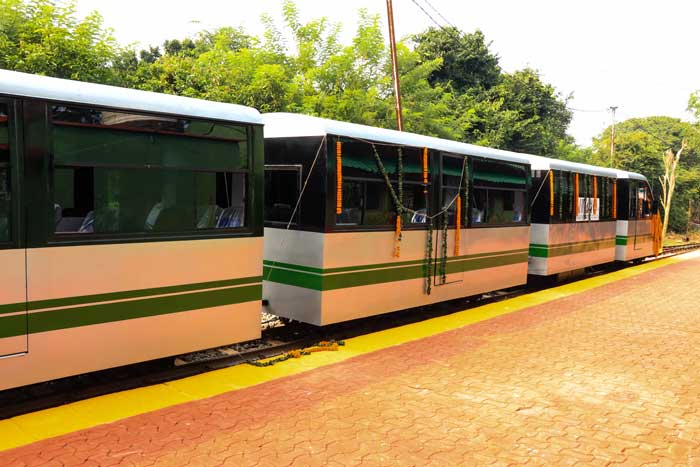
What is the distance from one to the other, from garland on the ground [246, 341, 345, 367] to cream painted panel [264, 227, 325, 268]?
96 cm

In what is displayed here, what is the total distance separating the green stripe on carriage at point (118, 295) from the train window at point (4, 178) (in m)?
0.54

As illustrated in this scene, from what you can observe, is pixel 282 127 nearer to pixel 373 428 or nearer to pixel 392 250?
pixel 392 250

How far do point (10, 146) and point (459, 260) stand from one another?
6985mm

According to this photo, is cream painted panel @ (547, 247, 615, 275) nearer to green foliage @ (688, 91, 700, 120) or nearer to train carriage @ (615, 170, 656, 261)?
train carriage @ (615, 170, 656, 261)

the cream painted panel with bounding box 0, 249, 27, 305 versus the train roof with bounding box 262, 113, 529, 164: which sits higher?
the train roof with bounding box 262, 113, 529, 164

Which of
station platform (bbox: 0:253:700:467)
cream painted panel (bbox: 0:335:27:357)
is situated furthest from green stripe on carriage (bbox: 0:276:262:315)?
station platform (bbox: 0:253:700:467)

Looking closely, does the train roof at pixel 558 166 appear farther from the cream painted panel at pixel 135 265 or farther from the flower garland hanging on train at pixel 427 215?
the cream painted panel at pixel 135 265

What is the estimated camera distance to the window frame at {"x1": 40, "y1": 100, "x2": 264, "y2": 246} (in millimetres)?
4797

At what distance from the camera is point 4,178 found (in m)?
4.56

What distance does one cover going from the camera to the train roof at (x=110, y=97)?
4652mm

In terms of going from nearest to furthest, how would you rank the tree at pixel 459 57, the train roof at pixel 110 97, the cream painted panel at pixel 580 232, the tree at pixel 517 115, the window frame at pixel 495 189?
the train roof at pixel 110 97 → the window frame at pixel 495 189 → the cream painted panel at pixel 580 232 → the tree at pixel 517 115 → the tree at pixel 459 57

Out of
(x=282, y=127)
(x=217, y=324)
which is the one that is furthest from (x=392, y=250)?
(x=217, y=324)

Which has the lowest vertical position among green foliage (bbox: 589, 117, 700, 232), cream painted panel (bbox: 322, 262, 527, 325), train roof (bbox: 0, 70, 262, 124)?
cream painted panel (bbox: 322, 262, 527, 325)

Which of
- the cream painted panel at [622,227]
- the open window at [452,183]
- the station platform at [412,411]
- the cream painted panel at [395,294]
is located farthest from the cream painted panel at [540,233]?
the cream painted panel at [622,227]
